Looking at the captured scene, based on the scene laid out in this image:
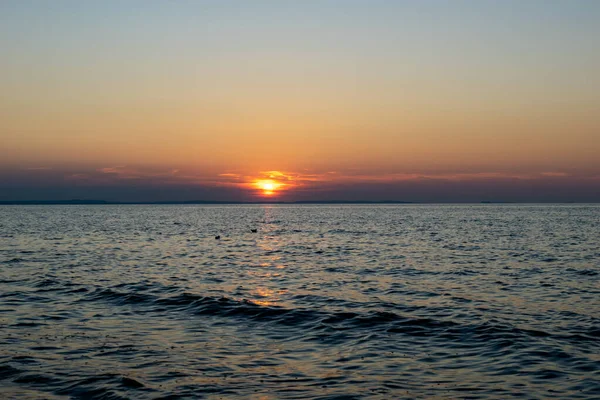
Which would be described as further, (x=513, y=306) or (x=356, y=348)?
(x=513, y=306)

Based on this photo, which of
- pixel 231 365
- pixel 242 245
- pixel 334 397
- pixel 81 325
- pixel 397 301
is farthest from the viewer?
pixel 242 245

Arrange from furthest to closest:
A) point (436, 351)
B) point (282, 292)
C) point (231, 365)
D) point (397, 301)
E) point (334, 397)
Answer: point (282, 292)
point (397, 301)
point (436, 351)
point (231, 365)
point (334, 397)

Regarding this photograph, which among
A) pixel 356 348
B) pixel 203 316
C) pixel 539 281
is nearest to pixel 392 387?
pixel 356 348

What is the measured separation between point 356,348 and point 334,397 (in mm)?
4944

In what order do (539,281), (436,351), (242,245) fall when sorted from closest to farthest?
(436,351) → (539,281) → (242,245)

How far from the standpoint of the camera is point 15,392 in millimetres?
13820

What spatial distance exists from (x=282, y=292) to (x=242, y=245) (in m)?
38.3

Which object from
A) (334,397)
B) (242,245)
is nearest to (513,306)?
(334,397)

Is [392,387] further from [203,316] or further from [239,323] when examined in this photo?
[203,316]

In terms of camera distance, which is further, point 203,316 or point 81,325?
point 203,316

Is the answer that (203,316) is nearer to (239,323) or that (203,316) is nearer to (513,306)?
(239,323)

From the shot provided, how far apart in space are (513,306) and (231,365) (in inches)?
587

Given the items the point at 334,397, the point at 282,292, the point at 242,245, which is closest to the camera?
the point at 334,397

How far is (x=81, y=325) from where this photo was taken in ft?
71.2
